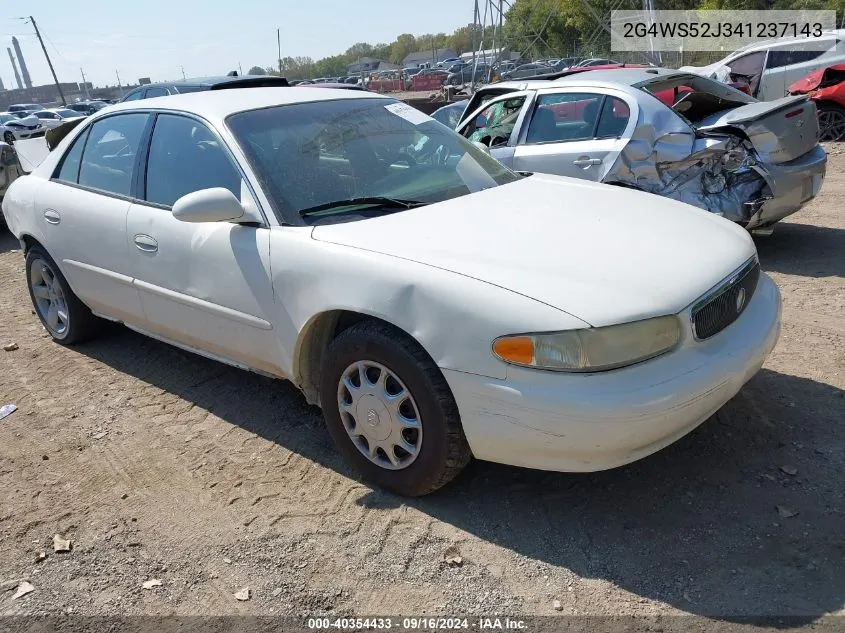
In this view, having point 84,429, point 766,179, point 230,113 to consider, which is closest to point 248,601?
point 84,429

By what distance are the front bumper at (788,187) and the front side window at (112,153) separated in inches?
176

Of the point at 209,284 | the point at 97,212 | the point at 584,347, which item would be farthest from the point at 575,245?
the point at 97,212

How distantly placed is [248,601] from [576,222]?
6.54ft

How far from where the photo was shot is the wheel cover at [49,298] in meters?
4.90

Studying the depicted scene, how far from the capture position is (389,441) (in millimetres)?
3002

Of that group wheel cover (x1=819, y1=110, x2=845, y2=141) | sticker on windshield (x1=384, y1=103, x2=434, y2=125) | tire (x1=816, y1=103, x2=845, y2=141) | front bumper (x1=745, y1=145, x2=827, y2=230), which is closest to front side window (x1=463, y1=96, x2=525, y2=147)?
front bumper (x1=745, y1=145, x2=827, y2=230)

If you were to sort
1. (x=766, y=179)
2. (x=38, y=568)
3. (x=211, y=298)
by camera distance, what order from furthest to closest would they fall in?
(x=766, y=179), (x=211, y=298), (x=38, y=568)

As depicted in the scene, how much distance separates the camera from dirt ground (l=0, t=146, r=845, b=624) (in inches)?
99.3

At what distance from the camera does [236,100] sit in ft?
12.4

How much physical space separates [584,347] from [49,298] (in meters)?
4.07

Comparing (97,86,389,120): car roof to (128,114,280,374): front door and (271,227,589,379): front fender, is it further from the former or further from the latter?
(271,227,589,379): front fender

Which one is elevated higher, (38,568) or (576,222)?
(576,222)

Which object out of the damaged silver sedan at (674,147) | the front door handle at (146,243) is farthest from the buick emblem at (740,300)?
the damaged silver sedan at (674,147)

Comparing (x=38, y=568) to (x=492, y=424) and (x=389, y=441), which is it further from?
(x=492, y=424)
